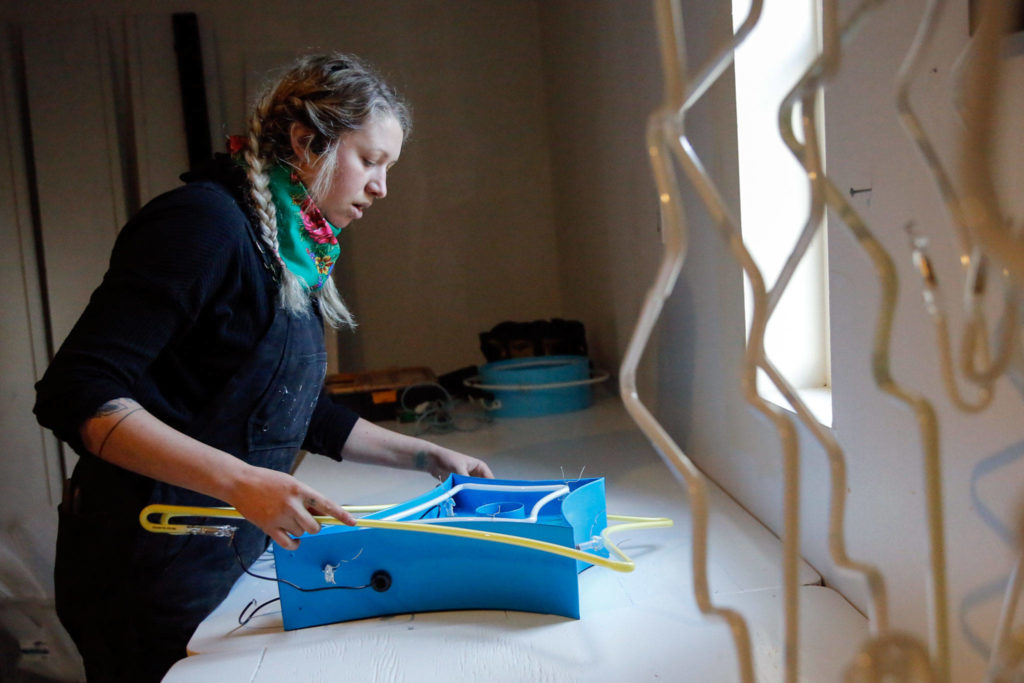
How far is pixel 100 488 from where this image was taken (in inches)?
45.3

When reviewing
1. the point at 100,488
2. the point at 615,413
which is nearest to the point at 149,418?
the point at 100,488

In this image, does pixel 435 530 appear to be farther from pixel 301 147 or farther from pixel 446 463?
pixel 301 147

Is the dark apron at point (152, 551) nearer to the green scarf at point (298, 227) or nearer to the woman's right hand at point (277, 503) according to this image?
the green scarf at point (298, 227)

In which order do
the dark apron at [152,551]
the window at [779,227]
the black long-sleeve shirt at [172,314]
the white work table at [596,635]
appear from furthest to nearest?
the window at [779,227] → the dark apron at [152,551] → the black long-sleeve shirt at [172,314] → the white work table at [596,635]

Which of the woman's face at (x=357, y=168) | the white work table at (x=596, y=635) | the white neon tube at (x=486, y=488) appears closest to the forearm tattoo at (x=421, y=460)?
the white neon tube at (x=486, y=488)

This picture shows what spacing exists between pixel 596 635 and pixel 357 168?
0.72m

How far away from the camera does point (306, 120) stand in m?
1.20

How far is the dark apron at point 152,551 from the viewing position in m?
1.13

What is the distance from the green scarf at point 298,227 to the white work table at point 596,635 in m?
0.43

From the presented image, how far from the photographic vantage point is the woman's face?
1.22 metres

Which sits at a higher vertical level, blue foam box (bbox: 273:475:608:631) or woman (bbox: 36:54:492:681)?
woman (bbox: 36:54:492:681)

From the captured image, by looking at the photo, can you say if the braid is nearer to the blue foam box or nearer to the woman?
the woman

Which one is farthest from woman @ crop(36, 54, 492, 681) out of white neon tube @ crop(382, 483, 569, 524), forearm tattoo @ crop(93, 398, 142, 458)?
white neon tube @ crop(382, 483, 569, 524)

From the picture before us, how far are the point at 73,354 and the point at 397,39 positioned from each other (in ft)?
7.60
